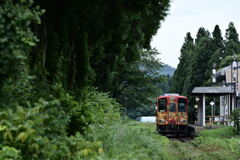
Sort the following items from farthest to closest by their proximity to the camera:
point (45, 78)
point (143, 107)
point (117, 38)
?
point (143, 107) < point (117, 38) < point (45, 78)

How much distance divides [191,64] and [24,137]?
2048 inches

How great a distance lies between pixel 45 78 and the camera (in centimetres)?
844

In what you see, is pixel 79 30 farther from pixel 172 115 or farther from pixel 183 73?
pixel 183 73

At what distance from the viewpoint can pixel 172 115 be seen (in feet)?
90.8

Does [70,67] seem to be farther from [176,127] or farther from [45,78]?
[176,127]

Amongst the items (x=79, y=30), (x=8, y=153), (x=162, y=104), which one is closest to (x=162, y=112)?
(x=162, y=104)

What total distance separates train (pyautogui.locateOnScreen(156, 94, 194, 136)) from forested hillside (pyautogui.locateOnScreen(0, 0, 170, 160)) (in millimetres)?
15273

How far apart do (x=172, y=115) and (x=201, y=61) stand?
1176 inches

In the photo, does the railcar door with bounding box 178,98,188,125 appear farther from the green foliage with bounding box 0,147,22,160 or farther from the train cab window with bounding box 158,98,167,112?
the green foliage with bounding box 0,147,22,160

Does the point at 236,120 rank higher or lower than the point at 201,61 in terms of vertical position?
lower

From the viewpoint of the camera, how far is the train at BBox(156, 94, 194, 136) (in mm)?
27611

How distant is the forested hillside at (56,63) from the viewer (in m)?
5.64

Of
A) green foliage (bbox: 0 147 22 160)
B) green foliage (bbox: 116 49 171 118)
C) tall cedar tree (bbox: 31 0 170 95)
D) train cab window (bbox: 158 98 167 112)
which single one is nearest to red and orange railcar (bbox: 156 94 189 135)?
train cab window (bbox: 158 98 167 112)

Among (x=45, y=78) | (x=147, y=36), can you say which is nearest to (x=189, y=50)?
(x=147, y=36)
